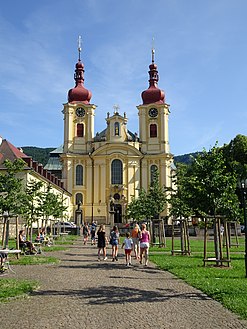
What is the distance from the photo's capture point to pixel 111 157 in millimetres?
70438

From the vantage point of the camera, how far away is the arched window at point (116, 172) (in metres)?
70.8

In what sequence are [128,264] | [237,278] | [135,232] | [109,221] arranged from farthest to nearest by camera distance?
[109,221] < [135,232] < [128,264] < [237,278]

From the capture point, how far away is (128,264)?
695 inches

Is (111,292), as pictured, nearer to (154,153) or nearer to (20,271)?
(20,271)

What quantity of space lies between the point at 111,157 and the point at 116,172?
2726 millimetres

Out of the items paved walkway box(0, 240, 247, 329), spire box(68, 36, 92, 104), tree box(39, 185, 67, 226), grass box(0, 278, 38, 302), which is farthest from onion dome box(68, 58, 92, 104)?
grass box(0, 278, 38, 302)

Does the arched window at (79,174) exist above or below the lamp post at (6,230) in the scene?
above

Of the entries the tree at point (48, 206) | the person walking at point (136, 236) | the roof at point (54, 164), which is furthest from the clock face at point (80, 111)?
the person walking at point (136, 236)

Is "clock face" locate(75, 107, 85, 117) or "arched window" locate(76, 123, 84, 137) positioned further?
"clock face" locate(75, 107, 85, 117)

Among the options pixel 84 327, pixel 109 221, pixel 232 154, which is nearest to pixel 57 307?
pixel 84 327

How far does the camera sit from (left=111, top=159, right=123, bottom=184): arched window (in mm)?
70750

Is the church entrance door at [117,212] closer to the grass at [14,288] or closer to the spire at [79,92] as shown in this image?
the spire at [79,92]

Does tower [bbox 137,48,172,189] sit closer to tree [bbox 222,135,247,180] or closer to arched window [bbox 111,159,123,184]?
arched window [bbox 111,159,123,184]

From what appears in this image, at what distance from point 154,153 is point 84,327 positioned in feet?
213
